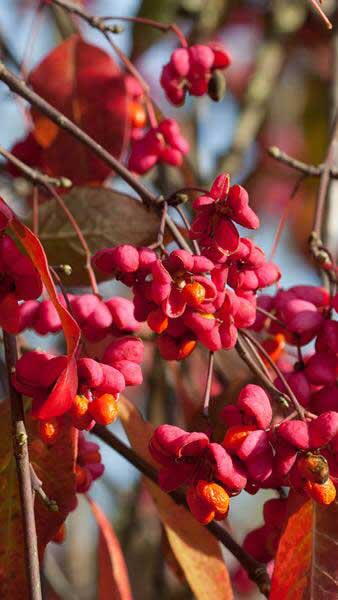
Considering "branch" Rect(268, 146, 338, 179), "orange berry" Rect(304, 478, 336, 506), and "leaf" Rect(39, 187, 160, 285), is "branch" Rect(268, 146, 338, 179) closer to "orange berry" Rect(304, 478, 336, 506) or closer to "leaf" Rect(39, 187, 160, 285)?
"leaf" Rect(39, 187, 160, 285)

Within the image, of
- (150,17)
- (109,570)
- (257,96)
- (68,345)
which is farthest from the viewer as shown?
(257,96)

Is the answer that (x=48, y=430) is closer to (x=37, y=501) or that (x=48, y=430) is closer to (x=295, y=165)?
(x=37, y=501)

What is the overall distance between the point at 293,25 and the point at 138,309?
169 centimetres

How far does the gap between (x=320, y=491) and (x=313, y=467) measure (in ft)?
0.08

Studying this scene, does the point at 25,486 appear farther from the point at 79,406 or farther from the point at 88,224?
the point at 88,224

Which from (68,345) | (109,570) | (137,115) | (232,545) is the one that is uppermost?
(68,345)

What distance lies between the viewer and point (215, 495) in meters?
1.00

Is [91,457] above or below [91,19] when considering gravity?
below

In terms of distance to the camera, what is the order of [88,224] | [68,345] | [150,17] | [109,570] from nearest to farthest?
[68,345], [109,570], [88,224], [150,17]

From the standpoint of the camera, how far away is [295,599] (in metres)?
1.07

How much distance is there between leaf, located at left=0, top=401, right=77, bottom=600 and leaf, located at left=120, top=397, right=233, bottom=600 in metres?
0.16

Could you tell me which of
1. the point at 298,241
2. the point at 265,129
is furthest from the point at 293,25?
the point at 298,241

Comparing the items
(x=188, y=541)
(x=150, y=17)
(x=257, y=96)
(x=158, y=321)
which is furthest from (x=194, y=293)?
(x=257, y=96)

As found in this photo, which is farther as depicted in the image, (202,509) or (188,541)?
(188,541)
